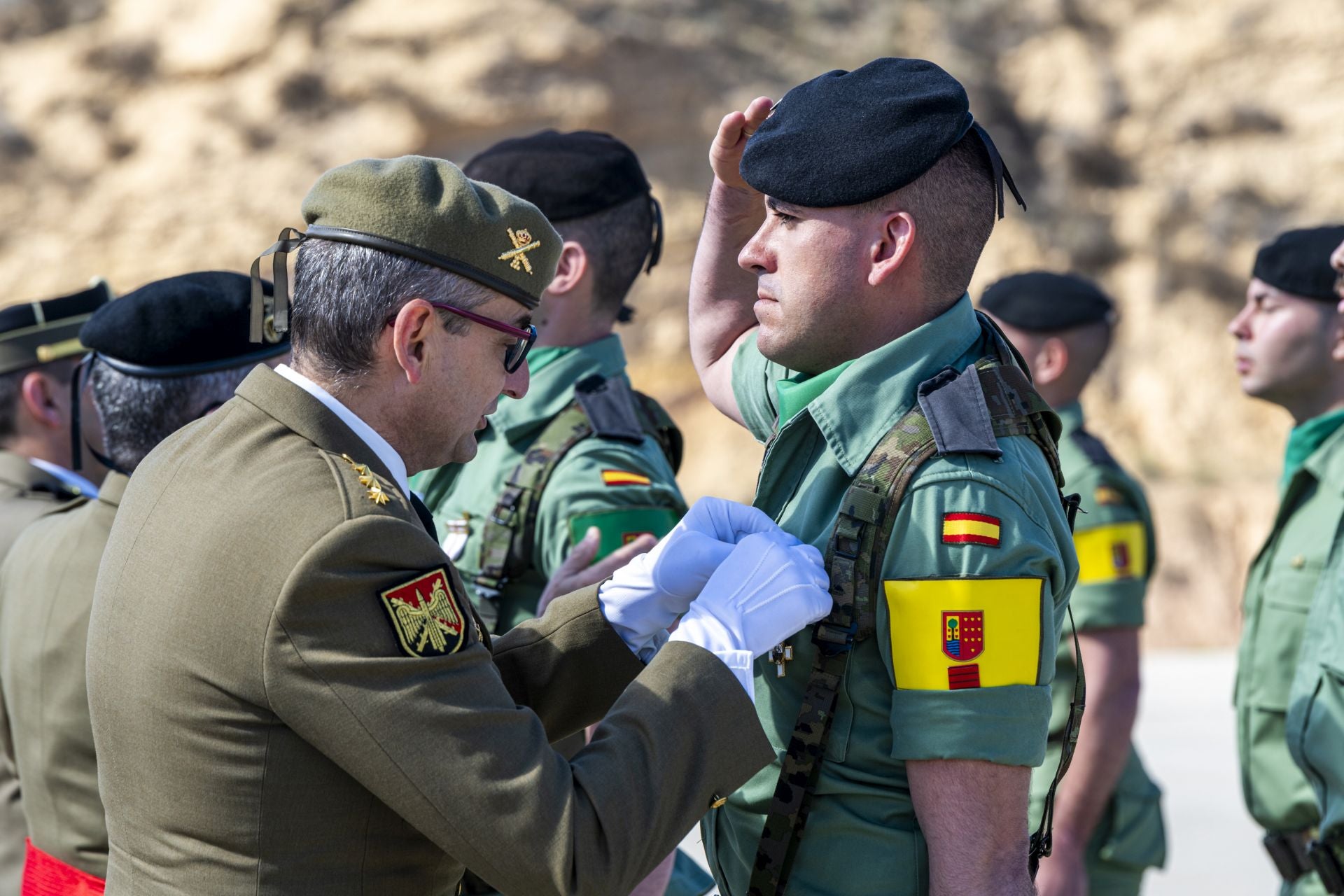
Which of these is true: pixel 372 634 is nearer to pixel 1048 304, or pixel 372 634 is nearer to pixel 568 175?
pixel 568 175

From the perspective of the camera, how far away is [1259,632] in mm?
3770

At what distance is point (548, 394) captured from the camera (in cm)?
325

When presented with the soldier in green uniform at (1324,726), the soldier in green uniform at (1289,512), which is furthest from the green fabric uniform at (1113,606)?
the soldier in green uniform at (1324,726)

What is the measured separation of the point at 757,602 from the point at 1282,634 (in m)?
2.36

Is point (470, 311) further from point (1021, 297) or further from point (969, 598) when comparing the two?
point (1021, 297)

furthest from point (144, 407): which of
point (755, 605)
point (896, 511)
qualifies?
point (896, 511)

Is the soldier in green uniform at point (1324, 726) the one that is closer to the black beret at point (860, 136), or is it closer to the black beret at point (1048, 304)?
the black beret at point (1048, 304)

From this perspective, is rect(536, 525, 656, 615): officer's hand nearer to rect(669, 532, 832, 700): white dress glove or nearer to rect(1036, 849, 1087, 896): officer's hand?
rect(669, 532, 832, 700): white dress glove

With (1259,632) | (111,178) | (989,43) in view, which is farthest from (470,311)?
(989,43)

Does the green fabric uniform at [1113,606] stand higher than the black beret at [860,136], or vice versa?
the black beret at [860,136]

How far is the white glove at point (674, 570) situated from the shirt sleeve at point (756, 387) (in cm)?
36

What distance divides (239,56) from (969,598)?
1265 centimetres

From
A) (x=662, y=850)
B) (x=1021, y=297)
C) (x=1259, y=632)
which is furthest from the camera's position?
(x=1021, y=297)

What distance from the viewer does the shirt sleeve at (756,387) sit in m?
2.48
